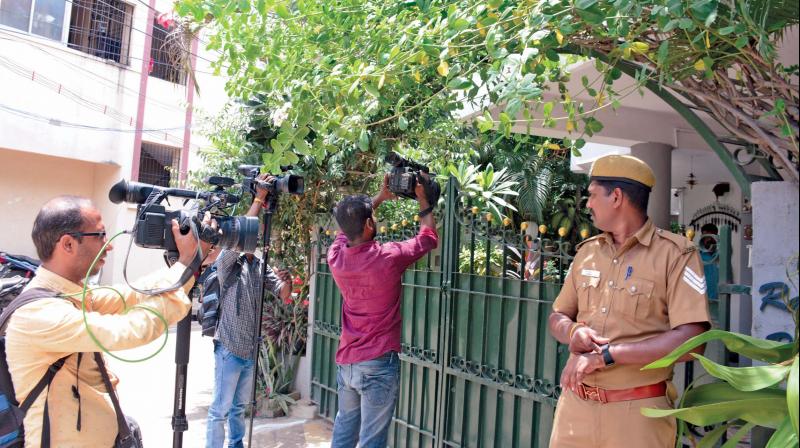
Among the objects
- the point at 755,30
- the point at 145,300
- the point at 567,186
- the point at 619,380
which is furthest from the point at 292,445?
the point at 567,186

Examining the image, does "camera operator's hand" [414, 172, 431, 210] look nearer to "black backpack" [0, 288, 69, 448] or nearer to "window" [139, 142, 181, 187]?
"black backpack" [0, 288, 69, 448]

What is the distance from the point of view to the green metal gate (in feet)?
11.8

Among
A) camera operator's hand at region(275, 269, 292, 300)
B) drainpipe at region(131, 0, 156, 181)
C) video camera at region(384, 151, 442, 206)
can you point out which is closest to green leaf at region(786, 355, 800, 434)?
video camera at region(384, 151, 442, 206)

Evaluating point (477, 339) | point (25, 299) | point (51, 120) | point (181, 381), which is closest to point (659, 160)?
point (477, 339)

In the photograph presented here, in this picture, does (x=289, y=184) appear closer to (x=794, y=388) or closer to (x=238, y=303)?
(x=238, y=303)

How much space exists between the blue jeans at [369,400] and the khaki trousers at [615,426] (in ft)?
4.37

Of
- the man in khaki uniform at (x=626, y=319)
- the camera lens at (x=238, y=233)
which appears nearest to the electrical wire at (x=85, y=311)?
the camera lens at (x=238, y=233)

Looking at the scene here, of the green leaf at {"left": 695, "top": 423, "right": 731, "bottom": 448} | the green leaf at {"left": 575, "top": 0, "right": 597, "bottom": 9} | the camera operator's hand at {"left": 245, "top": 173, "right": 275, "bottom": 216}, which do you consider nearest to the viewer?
the green leaf at {"left": 695, "top": 423, "right": 731, "bottom": 448}

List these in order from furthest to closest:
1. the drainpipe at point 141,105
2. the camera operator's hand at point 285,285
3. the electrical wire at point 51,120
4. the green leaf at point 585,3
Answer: the drainpipe at point 141,105 → the electrical wire at point 51,120 → the camera operator's hand at point 285,285 → the green leaf at point 585,3

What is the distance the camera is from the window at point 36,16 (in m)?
13.3

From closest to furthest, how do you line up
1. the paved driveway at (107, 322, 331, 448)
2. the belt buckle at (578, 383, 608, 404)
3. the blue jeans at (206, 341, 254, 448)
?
the belt buckle at (578, 383, 608, 404)
the blue jeans at (206, 341, 254, 448)
the paved driveway at (107, 322, 331, 448)

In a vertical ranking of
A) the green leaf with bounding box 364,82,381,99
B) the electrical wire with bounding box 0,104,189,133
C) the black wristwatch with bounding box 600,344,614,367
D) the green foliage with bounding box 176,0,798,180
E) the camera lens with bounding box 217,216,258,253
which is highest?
the electrical wire with bounding box 0,104,189,133

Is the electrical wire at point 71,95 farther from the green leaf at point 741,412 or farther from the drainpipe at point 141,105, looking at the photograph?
the green leaf at point 741,412

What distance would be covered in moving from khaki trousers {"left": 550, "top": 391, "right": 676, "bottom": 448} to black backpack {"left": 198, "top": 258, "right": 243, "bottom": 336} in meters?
2.97
